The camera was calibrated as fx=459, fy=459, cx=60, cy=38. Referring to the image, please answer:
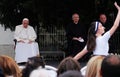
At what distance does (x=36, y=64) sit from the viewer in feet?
17.9

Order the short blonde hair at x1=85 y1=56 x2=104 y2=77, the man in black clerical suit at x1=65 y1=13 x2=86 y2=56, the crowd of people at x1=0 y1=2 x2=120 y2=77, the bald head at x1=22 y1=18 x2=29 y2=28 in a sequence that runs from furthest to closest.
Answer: the bald head at x1=22 y1=18 x2=29 y2=28
the man in black clerical suit at x1=65 y1=13 x2=86 y2=56
the short blonde hair at x1=85 y1=56 x2=104 y2=77
the crowd of people at x1=0 y1=2 x2=120 y2=77

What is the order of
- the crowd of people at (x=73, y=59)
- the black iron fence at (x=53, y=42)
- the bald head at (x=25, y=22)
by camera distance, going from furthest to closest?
the black iron fence at (x=53, y=42) < the bald head at (x=25, y=22) < the crowd of people at (x=73, y=59)

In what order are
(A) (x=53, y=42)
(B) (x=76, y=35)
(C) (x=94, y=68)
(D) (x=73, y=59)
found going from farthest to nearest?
(A) (x=53, y=42), (B) (x=76, y=35), (D) (x=73, y=59), (C) (x=94, y=68)

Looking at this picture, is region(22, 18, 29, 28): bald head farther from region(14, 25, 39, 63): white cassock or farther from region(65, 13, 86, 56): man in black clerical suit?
region(65, 13, 86, 56): man in black clerical suit

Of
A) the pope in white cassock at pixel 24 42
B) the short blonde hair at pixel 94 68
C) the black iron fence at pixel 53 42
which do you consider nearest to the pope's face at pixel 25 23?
the pope in white cassock at pixel 24 42

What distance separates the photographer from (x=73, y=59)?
545 centimetres

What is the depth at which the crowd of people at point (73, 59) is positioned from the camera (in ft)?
13.1

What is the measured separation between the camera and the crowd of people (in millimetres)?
3988

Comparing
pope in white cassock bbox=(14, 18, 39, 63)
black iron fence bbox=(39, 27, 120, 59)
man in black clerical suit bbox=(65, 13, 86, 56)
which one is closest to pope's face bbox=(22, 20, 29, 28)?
pope in white cassock bbox=(14, 18, 39, 63)

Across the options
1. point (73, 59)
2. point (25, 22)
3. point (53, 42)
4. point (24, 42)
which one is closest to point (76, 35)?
point (25, 22)

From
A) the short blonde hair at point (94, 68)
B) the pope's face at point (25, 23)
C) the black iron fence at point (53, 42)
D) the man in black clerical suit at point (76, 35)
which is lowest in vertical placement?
the black iron fence at point (53, 42)

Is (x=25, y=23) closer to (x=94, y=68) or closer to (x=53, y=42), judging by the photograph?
(x=53, y=42)

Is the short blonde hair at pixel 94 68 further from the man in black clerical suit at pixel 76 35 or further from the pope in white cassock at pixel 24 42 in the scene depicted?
the pope in white cassock at pixel 24 42

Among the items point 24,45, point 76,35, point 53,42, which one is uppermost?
point 76,35
